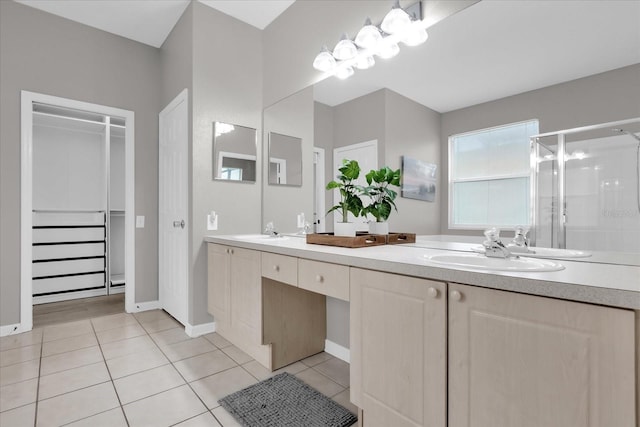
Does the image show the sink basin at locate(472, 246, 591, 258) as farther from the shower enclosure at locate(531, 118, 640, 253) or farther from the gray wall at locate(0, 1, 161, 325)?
the gray wall at locate(0, 1, 161, 325)

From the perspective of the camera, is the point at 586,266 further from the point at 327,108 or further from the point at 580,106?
the point at 327,108

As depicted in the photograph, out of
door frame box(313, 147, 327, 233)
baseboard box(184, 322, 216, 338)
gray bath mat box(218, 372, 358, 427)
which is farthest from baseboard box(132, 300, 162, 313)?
door frame box(313, 147, 327, 233)

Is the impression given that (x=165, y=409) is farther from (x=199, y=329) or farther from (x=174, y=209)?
(x=174, y=209)

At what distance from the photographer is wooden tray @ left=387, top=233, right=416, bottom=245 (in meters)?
1.70

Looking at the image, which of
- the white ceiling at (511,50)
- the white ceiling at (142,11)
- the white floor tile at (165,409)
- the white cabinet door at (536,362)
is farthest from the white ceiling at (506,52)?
the white floor tile at (165,409)

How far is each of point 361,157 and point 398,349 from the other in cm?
111

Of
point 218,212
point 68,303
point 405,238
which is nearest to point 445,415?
point 405,238

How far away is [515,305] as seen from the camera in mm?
828

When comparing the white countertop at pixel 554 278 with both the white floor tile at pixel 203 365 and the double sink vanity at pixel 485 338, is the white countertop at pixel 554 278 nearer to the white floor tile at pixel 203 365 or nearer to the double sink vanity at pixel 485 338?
the double sink vanity at pixel 485 338

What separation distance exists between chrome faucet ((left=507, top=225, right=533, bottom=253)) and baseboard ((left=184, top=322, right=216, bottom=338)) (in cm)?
230

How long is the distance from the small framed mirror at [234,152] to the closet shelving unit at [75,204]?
175 cm

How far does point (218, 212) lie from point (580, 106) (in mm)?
2415

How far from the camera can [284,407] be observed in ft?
5.05

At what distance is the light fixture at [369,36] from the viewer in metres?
1.82
